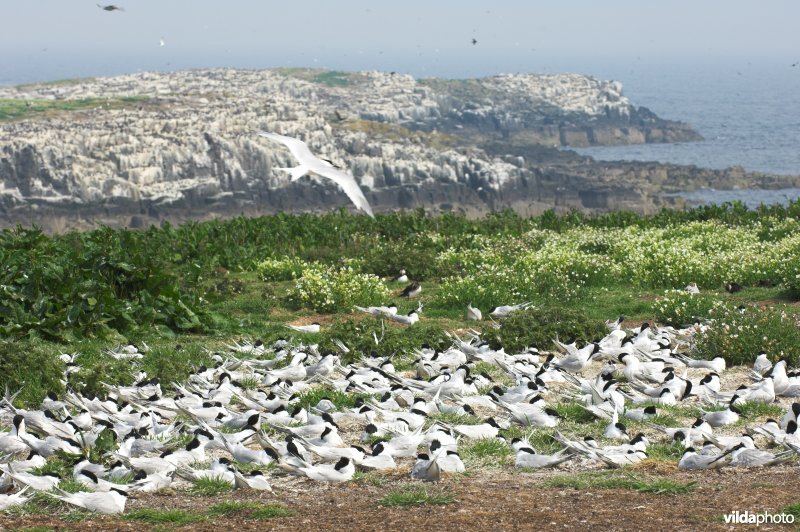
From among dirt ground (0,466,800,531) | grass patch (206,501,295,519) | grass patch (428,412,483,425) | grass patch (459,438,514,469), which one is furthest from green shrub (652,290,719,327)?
grass patch (206,501,295,519)

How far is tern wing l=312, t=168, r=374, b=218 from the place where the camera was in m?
13.6

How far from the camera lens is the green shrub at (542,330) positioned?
1526cm

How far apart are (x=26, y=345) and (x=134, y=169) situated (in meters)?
78.3

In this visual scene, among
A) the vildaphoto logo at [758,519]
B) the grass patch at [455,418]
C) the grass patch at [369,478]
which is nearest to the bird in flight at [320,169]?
the grass patch at [455,418]

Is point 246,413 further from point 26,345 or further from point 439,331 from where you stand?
point 439,331

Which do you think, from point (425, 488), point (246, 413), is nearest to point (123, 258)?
point (246, 413)

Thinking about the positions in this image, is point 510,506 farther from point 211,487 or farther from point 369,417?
point 369,417

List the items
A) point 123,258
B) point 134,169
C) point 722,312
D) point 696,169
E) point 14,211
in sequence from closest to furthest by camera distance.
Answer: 1. point 722,312
2. point 123,258
3. point 14,211
4. point 134,169
5. point 696,169

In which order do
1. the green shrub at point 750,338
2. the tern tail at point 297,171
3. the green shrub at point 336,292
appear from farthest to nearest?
1. the green shrub at point 336,292
2. the green shrub at point 750,338
3. the tern tail at point 297,171

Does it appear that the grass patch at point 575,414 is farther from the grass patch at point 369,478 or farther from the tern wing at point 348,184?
the tern wing at point 348,184

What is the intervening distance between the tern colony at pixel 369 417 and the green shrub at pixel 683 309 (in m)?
1.84

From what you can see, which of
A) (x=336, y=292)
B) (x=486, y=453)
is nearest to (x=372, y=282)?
(x=336, y=292)

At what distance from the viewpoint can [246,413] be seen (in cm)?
1119

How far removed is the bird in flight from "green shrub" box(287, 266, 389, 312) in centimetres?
526
